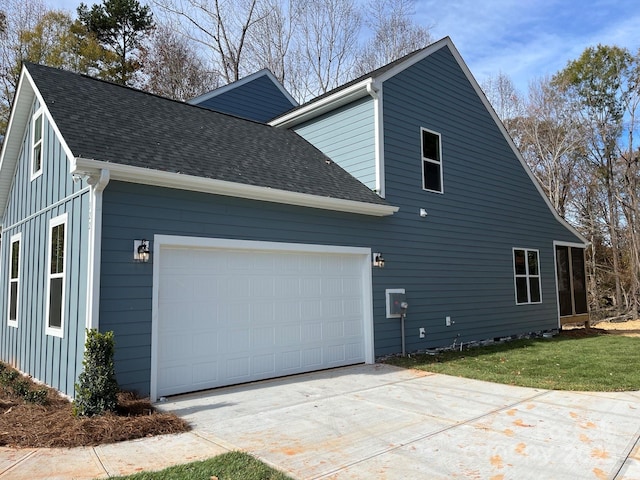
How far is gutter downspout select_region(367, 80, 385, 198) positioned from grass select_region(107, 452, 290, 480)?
249 inches

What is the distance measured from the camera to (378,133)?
371 inches

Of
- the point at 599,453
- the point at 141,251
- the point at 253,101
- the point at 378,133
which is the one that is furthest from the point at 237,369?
the point at 253,101

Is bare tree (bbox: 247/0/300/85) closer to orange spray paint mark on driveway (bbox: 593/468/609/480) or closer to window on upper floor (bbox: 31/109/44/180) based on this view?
window on upper floor (bbox: 31/109/44/180)

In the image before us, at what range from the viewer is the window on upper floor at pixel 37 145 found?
26.7ft

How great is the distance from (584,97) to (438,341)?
19.2 meters

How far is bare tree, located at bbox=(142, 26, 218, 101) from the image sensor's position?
22328 millimetres

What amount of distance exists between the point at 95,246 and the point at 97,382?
161 centimetres

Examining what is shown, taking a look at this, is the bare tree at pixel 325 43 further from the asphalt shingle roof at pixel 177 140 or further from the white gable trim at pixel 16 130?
the white gable trim at pixel 16 130

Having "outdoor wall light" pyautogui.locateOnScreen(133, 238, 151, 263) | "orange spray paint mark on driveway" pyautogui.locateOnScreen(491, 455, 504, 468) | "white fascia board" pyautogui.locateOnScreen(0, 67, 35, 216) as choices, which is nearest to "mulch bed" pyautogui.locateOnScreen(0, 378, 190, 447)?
"outdoor wall light" pyautogui.locateOnScreen(133, 238, 151, 263)

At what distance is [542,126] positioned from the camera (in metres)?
23.6

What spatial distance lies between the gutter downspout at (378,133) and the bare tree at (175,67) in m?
15.1

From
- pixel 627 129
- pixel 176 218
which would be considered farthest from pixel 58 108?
pixel 627 129

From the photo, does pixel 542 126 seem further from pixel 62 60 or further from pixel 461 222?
pixel 62 60

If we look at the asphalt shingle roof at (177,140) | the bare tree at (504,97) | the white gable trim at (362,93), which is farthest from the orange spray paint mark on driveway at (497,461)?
the bare tree at (504,97)
